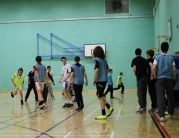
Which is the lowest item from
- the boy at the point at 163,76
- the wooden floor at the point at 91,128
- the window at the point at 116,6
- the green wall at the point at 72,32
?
the wooden floor at the point at 91,128

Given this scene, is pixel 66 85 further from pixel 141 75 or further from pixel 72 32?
pixel 72 32

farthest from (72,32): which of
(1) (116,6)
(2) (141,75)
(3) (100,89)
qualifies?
(3) (100,89)

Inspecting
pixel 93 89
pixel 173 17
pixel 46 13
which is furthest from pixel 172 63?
pixel 46 13

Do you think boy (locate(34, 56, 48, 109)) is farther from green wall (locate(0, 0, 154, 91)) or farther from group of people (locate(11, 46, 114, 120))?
green wall (locate(0, 0, 154, 91))

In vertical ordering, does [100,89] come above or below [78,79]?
below

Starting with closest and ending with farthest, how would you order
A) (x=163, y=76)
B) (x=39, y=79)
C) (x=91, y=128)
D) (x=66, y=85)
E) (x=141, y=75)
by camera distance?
(x=91, y=128), (x=163, y=76), (x=141, y=75), (x=39, y=79), (x=66, y=85)

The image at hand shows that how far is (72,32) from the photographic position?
23031 mm

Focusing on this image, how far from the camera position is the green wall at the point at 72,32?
73.0 ft

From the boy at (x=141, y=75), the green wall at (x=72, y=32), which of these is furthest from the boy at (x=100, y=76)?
the green wall at (x=72, y=32)

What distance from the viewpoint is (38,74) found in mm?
10008

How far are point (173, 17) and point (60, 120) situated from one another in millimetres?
7434

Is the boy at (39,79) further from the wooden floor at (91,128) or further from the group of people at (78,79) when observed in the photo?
the wooden floor at (91,128)

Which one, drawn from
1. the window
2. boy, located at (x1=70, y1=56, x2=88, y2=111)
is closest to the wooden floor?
boy, located at (x1=70, y1=56, x2=88, y2=111)

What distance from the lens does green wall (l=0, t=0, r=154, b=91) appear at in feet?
73.0
